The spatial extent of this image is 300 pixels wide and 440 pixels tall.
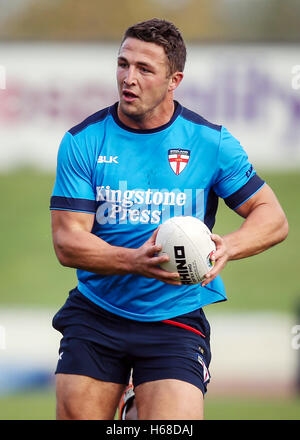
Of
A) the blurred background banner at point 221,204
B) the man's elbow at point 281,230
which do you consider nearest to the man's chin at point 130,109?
the man's elbow at point 281,230

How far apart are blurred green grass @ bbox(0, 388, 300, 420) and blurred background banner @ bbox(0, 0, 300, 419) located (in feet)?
0.07

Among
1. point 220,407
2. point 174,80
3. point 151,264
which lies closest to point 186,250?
point 151,264

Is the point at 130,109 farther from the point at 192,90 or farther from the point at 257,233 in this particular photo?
the point at 192,90

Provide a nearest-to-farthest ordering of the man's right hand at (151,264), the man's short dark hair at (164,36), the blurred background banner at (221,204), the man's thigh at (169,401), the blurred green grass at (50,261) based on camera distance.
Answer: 1. the man's right hand at (151,264)
2. the man's thigh at (169,401)
3. the man's short dark hair at (164,36)
4. the blurred background banner at (221,204)
5. the blurred green grass at (50,261)

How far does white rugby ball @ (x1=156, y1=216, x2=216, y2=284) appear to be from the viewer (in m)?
4.54

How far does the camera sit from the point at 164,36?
501 cm

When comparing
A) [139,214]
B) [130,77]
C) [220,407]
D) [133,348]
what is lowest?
[220,407]

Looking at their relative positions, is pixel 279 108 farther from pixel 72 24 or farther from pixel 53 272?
pixel 72 24

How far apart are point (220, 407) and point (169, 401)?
4642 millimetres

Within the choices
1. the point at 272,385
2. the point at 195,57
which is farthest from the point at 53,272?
the point at 272,385

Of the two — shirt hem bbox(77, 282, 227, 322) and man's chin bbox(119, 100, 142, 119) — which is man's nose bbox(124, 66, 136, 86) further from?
shirt hem bbox(77, 282, 227, 322)

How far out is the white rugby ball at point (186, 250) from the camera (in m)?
4.54

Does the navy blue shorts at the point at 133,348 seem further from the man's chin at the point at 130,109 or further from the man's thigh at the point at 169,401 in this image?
the man's chin at the point at 130,109

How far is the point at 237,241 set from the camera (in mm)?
4848
